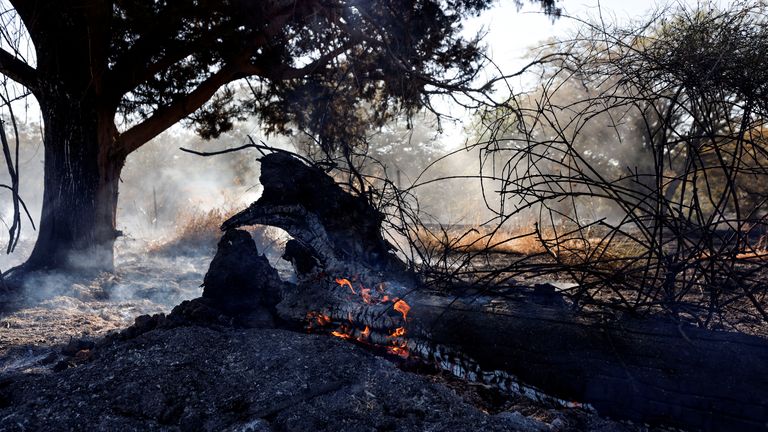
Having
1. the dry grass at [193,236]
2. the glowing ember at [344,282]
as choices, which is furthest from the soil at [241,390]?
the dry grass at [193,236]

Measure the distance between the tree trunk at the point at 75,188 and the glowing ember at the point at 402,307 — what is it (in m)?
4.77

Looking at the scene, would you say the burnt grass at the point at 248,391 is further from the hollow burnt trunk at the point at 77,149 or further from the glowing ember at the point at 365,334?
the hollow burnt trunk at the point at 77,149

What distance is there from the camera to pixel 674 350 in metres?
1.92

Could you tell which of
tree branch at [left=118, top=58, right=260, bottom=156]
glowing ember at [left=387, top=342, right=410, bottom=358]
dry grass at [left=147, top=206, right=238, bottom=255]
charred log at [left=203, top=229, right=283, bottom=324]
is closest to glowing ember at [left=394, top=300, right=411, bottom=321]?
A: glowing ember at [left=387, top=342, right=410, bottom=358]

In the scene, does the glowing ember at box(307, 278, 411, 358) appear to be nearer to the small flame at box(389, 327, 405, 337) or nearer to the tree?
the small flame at box(389, 327, 405, 337)

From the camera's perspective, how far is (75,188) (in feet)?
18.8

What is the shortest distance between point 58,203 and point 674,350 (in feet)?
21.2

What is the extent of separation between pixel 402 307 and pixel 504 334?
0.69 meters

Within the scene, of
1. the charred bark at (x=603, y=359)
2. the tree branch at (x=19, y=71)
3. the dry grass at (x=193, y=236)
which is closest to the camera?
the charred bark at (x=603, y=359)

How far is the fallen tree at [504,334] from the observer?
182 cm

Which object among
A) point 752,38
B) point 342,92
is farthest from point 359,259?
point 342,92

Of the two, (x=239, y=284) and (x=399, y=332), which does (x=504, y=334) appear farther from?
(x=239, y=284)

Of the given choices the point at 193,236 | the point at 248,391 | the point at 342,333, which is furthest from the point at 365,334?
the point at 193,236

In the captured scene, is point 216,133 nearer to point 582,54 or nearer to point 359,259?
point 359,259
